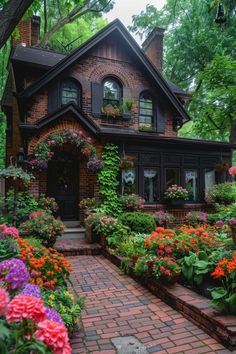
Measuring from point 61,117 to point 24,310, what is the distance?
8.74m

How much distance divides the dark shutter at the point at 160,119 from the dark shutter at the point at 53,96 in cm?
436

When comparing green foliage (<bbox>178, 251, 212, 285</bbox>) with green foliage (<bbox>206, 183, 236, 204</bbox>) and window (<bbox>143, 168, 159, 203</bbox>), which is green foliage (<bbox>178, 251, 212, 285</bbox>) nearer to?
window (<bbox>143, 168, 159, 203</bbox>)

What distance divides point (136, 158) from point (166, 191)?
1.65 meters

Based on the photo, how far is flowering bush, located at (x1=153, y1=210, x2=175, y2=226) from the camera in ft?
31.9

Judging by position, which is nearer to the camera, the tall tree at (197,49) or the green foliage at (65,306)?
the green foliage at (65,306)

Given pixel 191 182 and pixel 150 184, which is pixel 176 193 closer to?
pixel 150 184

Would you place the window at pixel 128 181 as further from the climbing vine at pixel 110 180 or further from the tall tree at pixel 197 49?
the tall tree at pixel 197 49

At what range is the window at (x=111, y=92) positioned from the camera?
11891mm

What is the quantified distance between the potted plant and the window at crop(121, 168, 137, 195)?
1283 millimetres

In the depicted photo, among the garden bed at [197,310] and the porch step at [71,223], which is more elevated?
the porch step at [71,223]

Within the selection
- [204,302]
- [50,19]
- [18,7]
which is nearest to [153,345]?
[204,302]

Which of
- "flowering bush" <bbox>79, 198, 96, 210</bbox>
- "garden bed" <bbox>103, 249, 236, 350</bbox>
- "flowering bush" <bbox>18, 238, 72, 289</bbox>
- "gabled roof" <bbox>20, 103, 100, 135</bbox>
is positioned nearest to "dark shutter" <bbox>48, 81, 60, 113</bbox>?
"gabled roof" <bbox>20, 103, 100, 135</bbox>

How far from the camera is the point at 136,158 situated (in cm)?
1063

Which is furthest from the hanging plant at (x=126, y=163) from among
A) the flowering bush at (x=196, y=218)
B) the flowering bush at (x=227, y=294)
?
the flowering bush at (x=227, y=294)
